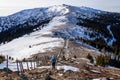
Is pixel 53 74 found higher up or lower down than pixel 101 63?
higher up

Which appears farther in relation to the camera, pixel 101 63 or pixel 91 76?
pixel 101 63

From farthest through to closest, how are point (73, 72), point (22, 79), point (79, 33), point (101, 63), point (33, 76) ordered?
point (79, 33), point (101, 63), point (73, 72), point (33, 76), point (22, 79)

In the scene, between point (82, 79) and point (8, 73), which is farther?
point (8, 73)

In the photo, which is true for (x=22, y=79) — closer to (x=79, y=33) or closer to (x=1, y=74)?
(x=1, y=74)

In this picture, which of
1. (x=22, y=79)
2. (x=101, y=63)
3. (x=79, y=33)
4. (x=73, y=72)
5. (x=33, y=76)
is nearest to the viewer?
(x=22, y=79)

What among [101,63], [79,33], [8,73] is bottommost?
[79,33]

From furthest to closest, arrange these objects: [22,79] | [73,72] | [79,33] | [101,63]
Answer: [79,33], [101,63], [73,72], [22,79]

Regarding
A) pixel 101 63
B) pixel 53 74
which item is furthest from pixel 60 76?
pixel 101 63

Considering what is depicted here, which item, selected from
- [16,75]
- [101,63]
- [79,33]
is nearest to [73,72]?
[16,75]

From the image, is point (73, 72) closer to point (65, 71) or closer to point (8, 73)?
point (65, 71)
